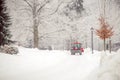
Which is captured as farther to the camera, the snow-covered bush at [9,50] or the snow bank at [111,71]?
the snow-covered bush at [9,50]

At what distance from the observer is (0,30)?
16547 millimetres

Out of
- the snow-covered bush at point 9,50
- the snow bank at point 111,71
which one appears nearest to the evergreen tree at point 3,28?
the snow-covered bush at point 9,50

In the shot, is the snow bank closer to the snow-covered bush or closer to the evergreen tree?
the snow-covered bush

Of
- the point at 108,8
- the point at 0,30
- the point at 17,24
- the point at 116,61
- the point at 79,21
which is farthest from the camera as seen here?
the point at 108,8

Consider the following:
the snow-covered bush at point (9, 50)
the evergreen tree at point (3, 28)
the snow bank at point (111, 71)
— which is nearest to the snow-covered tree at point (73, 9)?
the evergreen tree at point (3, 28)

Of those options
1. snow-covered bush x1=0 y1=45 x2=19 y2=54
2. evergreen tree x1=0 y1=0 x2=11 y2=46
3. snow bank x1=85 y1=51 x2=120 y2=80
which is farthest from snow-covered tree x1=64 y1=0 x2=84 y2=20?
snow bank x1=85 y1=51 x2=120 y2=80

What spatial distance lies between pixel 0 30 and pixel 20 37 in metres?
7.69

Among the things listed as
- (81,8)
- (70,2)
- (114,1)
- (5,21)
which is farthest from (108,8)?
(5,21)

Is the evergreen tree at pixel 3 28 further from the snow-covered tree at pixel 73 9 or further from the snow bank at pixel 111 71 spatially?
the snow bank at pixel 111 71

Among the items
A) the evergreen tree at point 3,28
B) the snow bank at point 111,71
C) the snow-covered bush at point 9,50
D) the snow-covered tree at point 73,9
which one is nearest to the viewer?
the snow bank at point 111,71

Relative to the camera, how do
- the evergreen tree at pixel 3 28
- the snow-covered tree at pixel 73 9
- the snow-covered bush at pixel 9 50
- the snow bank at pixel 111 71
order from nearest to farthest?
the snow bank at pixel 111 71 → the snow-covered bush at pixel 9 50 → the evergreen tree at pixel 3 28 → the snow-covered tree at pixel 73 9

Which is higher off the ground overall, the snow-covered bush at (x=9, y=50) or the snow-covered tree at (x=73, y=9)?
the snow-covered tree at (x=73, y=9)

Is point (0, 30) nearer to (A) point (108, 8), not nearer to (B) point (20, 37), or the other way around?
(B) point (20, 37)

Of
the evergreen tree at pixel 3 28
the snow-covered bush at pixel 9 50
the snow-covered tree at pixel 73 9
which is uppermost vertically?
the snow-covered tree at pixel 73 9
